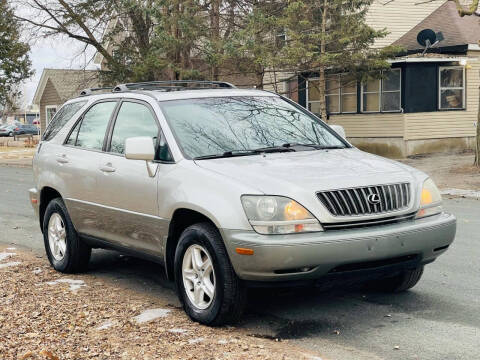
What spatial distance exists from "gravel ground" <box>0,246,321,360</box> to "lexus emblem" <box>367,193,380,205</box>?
1152mm

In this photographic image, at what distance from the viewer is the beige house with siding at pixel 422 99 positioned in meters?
24.4

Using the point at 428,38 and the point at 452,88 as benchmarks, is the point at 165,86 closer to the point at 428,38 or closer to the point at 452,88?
the point at 428,38

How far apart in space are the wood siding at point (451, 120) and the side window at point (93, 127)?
18375 millimetres

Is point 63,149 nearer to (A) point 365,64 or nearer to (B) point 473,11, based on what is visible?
(B) point 473,11

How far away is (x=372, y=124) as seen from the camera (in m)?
25.5

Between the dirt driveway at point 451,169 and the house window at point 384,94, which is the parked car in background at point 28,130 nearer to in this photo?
the house window at point 384,94

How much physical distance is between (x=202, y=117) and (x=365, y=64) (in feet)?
53.5

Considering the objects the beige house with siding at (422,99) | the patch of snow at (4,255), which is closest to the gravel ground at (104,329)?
the patch of snow at (4,255)

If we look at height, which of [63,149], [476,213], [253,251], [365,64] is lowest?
[476,213]

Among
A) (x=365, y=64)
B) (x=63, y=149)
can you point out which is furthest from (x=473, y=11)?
(x=63, y=149)

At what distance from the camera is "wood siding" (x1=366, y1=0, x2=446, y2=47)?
27188 mm

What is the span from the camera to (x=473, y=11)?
55.7 feet

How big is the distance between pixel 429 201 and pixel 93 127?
3.41 m

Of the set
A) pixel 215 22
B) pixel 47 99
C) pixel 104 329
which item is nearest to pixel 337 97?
pixel 215 22
